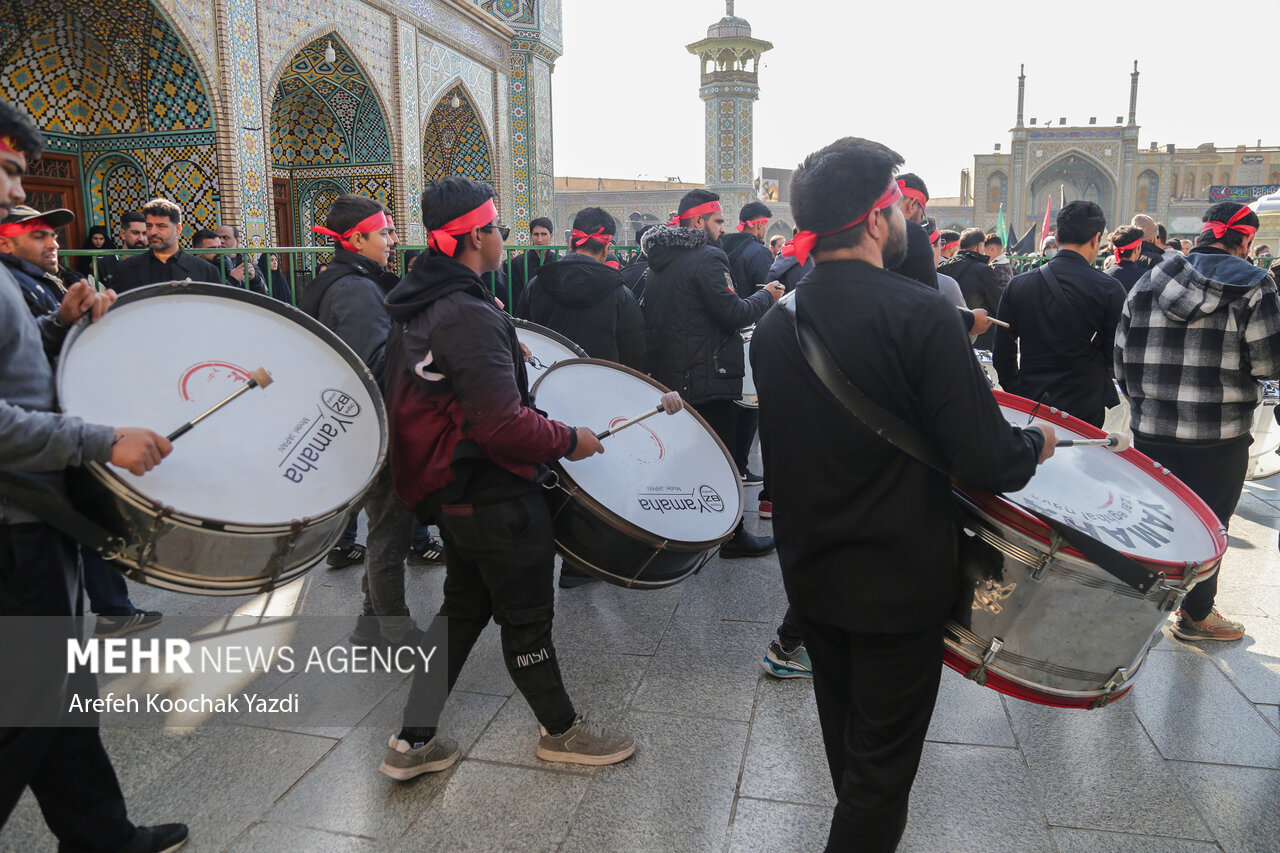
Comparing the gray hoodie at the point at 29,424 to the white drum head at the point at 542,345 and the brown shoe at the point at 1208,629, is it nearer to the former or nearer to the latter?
the white drum head at the point at 542,345

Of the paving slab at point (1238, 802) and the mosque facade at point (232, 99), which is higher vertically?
the mosque facade at point (232, 99)

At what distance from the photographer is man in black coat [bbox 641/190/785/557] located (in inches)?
166

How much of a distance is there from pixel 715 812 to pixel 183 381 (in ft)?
5.73

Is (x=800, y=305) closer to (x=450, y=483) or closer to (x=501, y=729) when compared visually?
(x=450, y=483)

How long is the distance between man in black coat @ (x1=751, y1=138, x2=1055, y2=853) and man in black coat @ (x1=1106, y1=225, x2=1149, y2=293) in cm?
455

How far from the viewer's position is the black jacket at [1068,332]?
3.56 meters

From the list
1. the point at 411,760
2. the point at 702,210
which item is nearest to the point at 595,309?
the point at 702,210

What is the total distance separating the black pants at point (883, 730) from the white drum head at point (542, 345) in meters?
1.97

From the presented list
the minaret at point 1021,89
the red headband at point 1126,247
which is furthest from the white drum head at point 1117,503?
the minaret at point 1021,89

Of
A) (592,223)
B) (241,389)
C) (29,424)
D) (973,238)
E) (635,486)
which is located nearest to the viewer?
(29,424)

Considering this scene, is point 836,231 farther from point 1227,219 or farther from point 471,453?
point 1227,219

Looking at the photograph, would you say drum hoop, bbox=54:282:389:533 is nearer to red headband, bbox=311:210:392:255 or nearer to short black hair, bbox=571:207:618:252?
red headband, bbox=311:210:392:255

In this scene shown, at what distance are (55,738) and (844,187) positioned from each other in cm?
210

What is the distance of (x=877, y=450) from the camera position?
1675mm
